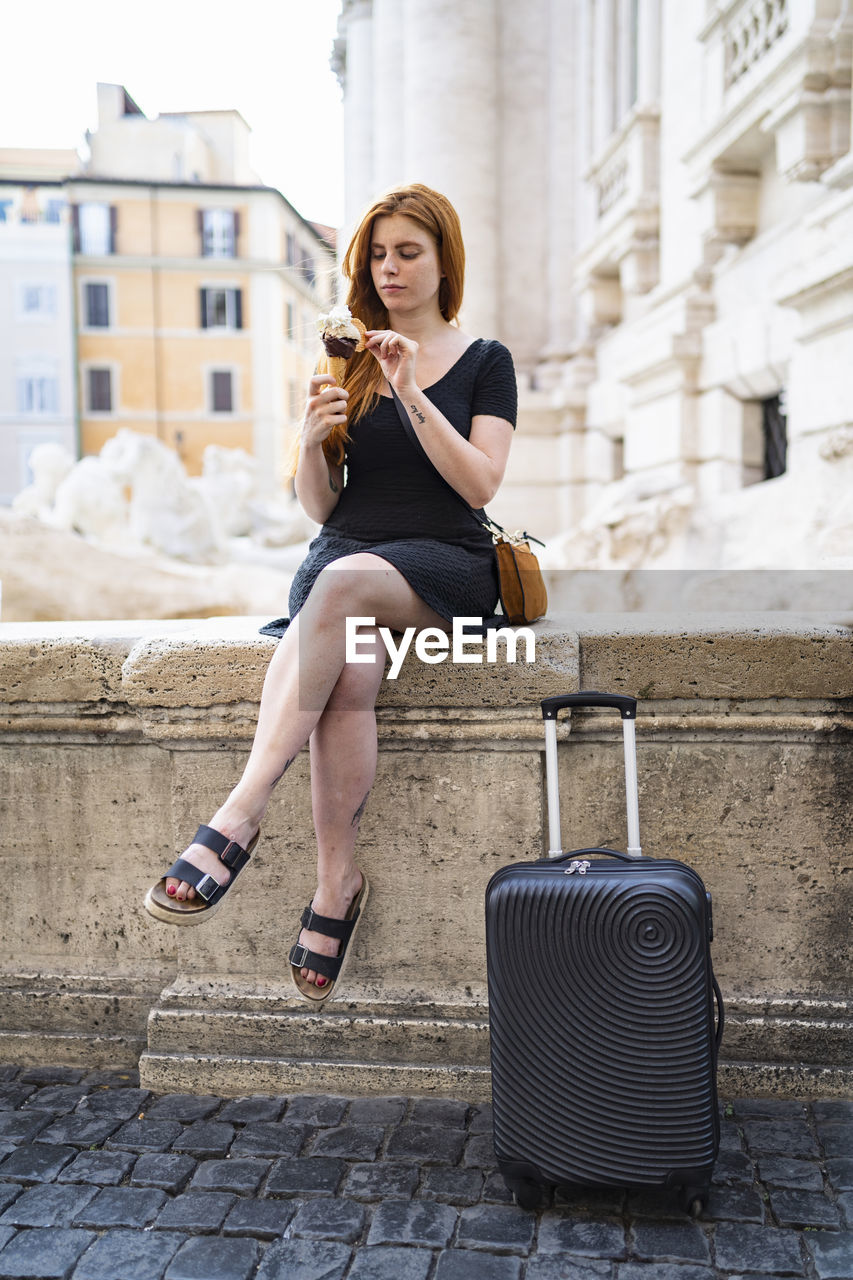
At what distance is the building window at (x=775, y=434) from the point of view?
8016mm

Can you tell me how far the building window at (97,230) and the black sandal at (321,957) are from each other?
125 ft

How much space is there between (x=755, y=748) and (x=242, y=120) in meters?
44.8

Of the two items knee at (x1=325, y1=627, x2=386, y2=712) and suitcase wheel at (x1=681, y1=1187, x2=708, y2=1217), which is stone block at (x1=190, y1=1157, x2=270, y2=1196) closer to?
suitcase wheel at (x1=681, y1=1187, x2=708, y2=1217)

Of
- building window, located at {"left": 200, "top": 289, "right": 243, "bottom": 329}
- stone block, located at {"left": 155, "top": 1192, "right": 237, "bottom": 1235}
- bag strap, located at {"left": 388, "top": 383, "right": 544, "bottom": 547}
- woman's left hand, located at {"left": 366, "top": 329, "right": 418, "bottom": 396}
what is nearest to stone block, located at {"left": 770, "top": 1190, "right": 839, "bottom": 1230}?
stone block, located at {"left": 155, "top": 1192, "right": 237, "bottom": 1235}

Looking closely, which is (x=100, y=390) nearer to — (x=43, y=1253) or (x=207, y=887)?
(x=207, y=887)

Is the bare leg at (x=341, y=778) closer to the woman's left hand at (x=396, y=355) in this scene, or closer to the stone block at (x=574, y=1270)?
the woman's left hand at (x=396, y=355)

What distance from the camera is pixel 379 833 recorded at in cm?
253

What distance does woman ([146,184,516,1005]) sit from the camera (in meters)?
2.25

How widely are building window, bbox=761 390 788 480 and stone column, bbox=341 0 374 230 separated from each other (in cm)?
1387

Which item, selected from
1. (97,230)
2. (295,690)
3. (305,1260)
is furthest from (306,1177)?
(97,230)

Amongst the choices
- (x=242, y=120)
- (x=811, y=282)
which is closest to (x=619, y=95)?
(x=811, y=282)

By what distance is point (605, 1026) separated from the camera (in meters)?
2.00

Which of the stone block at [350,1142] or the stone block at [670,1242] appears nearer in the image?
the stone block at [670,1242]

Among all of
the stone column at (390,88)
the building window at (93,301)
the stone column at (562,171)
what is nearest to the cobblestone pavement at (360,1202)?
the stone column at (562,171)
